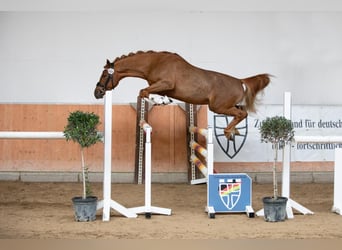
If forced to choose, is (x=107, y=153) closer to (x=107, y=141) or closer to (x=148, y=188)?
(x=107, y=141)

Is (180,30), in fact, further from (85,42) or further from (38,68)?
(38,68)

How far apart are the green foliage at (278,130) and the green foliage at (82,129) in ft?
4.82

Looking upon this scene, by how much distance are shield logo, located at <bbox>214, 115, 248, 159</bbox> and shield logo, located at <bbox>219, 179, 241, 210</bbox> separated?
2.32 m

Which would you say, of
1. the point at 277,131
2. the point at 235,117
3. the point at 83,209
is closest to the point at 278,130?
the point at 277,131

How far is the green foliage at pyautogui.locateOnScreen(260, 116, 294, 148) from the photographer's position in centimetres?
419

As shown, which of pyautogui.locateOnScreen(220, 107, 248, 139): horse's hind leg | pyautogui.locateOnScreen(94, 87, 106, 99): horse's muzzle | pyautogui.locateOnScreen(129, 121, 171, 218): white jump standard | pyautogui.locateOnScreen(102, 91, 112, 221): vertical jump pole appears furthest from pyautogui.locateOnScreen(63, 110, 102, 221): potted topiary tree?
pyautogui.locateOnScreen(220, 107, 248, 139): horse's hind leg

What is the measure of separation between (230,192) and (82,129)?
1.47m

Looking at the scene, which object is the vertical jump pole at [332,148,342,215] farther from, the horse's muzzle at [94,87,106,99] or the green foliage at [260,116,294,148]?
the horse's muzzle at [94,87,106,99]

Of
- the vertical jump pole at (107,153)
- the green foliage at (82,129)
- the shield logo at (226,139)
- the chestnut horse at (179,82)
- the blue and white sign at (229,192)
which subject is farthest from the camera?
the shield logo at (226,139)

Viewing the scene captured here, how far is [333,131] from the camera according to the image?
6883 millimetres

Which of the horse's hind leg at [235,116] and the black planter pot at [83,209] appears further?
the horse's hind leg at [235,116]

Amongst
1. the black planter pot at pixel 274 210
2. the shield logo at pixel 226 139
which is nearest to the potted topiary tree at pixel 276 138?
the black planter pot at pixel 274 210

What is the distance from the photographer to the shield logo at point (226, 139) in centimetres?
679

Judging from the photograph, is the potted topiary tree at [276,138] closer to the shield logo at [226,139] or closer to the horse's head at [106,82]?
the horse's head at [106,82]
